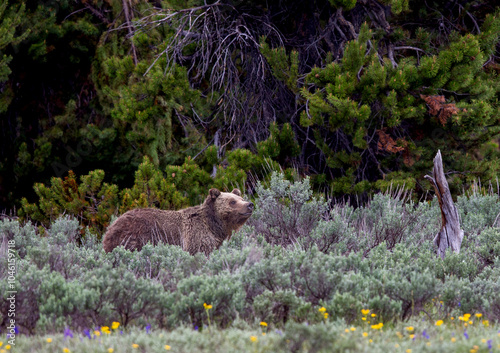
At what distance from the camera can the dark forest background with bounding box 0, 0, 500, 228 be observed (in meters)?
8.90

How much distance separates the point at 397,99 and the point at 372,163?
1.62 m

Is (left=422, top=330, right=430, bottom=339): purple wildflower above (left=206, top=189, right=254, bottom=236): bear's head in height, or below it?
above

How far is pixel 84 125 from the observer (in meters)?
12.7

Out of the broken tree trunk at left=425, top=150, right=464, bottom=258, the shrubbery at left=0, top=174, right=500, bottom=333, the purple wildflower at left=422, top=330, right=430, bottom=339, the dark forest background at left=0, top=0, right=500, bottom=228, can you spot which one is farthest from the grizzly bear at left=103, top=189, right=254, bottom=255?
the purple wildflower at left=422, top=330, right=430, bottom=339

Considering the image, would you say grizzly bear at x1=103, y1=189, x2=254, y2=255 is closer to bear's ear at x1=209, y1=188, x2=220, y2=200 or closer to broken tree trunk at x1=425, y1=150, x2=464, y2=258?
bear's ear at x1=209, y1=188, x2=220, y2=200

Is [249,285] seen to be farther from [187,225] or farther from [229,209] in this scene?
[187,225]

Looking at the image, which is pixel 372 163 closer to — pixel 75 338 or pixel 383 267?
pixel 383 267

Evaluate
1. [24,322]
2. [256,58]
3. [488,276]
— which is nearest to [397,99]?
[256,58]

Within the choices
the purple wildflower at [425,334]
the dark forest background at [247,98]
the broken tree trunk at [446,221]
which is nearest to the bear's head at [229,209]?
the dark forest background at [247,98]

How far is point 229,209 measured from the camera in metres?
6.52

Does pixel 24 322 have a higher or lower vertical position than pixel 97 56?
lower

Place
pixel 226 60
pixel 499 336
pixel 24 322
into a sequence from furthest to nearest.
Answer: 1. pixel 226 60
2. pixel 24 322
3. pixel 499 336

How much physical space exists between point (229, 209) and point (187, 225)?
0.56 metres

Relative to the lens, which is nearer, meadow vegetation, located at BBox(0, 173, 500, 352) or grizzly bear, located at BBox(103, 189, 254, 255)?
meadow vegetation, located at BBox(0, 173, 500, 352)
